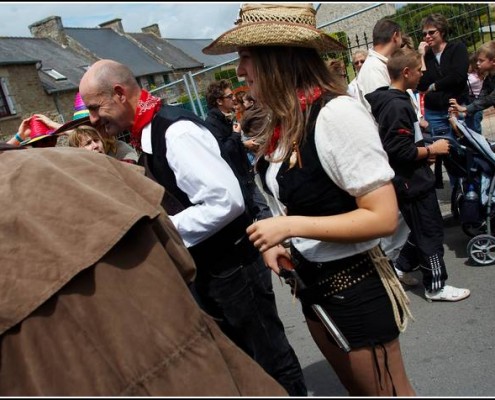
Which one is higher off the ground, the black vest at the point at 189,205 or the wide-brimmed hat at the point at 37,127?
the wide-brimmed hat at the point at 37,127

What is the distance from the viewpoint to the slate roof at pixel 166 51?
135 feet

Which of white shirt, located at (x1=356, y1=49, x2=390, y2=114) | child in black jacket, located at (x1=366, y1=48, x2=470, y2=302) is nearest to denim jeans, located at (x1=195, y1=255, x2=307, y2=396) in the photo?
child in black jacket, located at (x1=366, y1=48, x2=470, y2=302)

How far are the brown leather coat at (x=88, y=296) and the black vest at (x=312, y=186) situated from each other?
708mm

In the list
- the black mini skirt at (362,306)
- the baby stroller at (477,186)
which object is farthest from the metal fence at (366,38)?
the black mini skirt at (362,306)

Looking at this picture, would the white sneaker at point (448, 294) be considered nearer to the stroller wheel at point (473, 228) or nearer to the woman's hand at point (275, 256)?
the stroller wheel at point (473, 228)

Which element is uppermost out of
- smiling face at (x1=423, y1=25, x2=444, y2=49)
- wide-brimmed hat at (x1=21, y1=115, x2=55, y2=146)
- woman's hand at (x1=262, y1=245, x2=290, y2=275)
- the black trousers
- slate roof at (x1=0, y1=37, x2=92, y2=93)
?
slate roof at (x1=0, y1=37, x2=92, y2=93)

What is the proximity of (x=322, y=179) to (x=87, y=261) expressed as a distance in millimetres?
913

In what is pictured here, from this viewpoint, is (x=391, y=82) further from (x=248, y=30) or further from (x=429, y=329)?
(x=248, y=30)

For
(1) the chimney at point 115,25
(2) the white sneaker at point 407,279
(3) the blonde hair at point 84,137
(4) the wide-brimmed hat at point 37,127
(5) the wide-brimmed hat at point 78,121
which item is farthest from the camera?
(1) the chimney at point 115,25

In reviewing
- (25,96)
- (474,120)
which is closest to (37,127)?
(474,120)

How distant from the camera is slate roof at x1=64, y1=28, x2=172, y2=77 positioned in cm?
3506

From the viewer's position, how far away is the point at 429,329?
349cm

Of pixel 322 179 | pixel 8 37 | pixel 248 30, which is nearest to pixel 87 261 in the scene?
pixel 322 179

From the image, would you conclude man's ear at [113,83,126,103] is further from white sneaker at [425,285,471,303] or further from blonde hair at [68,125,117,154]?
white sneaker at [425,285,471,303]
